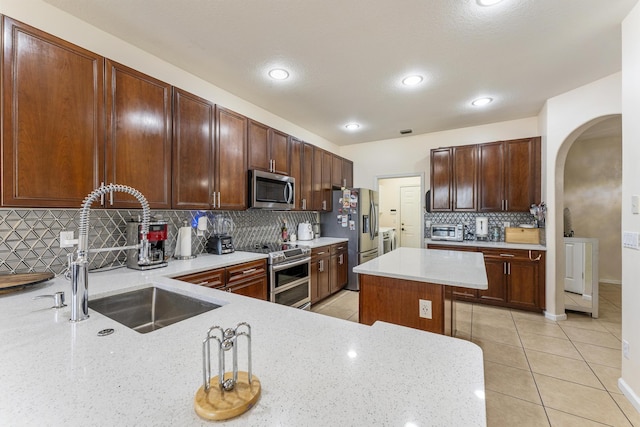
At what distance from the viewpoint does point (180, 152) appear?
2.40 m

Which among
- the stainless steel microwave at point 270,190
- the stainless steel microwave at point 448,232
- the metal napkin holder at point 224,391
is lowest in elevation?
the metal napkin holder at point 224,391

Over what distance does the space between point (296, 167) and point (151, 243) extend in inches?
84.6

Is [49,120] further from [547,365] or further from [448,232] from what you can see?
[448,232]

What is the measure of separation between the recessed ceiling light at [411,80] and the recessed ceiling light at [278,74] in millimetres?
1229

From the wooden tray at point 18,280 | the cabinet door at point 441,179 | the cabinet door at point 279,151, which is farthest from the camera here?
the cabinet door at point 441,179

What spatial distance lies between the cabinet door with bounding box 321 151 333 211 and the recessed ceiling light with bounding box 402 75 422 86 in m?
1.82

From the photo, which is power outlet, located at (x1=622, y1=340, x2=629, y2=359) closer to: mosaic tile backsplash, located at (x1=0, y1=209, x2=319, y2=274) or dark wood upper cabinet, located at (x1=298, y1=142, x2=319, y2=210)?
dark wood upper cabinet, located at (x1=298, y1=142, x2=319, y2=210)

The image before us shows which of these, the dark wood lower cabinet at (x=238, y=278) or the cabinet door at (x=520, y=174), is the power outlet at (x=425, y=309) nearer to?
the dark wood lower cabinet at (x=238, y=278)

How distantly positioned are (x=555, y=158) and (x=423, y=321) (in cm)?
285

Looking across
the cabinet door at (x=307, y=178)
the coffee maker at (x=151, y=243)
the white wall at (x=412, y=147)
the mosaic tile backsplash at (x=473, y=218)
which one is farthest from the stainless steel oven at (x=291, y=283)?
the white wall at (x=412, y=147)

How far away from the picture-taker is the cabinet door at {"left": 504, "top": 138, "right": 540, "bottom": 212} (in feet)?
12.1

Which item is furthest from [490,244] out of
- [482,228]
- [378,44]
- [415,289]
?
[378,44]

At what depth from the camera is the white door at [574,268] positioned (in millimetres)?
3381

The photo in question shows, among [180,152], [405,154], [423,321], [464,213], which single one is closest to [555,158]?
[464,213]
